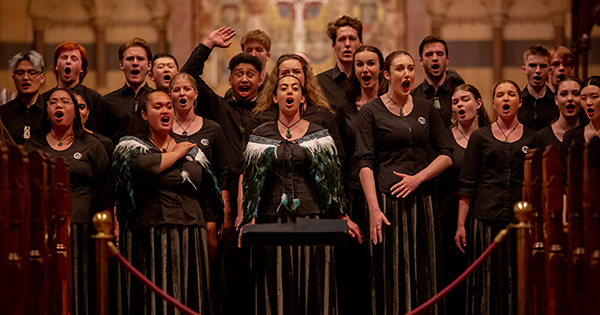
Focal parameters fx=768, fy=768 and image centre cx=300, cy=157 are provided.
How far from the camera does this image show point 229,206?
453 centimetres

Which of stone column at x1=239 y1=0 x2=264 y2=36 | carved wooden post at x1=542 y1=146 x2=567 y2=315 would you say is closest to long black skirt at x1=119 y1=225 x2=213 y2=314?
carved wooden post at x1=542 y1=146 x2=567 y2=315

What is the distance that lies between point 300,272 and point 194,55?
1673 millimetres

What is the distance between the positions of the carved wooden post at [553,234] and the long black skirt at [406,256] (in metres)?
0.86

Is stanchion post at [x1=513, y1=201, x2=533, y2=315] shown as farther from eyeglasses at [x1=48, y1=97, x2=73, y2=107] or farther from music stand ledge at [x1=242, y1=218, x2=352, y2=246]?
eyeglasses at [x1=48, y1=97, x2=73, y2=107]

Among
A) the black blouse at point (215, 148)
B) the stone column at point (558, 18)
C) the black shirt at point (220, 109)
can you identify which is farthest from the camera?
the stone column at point (558, 18)

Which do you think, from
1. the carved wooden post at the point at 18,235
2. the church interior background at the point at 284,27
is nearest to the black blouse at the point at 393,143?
the carved wooden post at the point at 18,235

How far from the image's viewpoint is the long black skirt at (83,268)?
164 inches

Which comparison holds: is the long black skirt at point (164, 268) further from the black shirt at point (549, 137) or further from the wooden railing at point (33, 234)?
the black shirt at point (549, 137)

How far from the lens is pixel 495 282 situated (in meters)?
4.25

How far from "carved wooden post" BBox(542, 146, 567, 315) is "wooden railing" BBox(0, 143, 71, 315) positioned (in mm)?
2170

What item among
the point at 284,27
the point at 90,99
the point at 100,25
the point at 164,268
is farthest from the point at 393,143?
the point at 100,25

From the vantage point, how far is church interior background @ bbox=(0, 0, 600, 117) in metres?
8.23

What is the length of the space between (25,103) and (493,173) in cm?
291

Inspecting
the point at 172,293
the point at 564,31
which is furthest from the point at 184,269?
the point at 564,31
